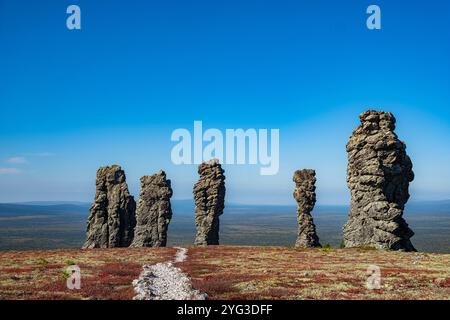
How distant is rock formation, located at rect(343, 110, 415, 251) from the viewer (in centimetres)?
7438

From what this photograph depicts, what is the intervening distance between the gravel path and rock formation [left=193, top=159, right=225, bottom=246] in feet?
160

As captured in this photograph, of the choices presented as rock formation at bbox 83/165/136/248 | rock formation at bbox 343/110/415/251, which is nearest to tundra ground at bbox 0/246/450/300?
rock formation at bbox 343/110/415/251

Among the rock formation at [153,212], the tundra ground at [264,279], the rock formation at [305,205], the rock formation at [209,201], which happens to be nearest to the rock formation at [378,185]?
the rock formation at [305,205]

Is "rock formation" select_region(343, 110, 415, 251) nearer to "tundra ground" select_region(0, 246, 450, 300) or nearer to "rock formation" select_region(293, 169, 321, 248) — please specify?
"rock formation" select_region(293, 169, 321, 248)

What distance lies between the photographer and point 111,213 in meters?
95.8

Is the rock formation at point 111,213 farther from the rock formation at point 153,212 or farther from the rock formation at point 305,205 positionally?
the rock formation at point 305,205

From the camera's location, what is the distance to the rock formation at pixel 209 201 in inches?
3856

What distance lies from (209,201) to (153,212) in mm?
12610

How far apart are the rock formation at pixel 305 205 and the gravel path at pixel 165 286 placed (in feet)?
155
